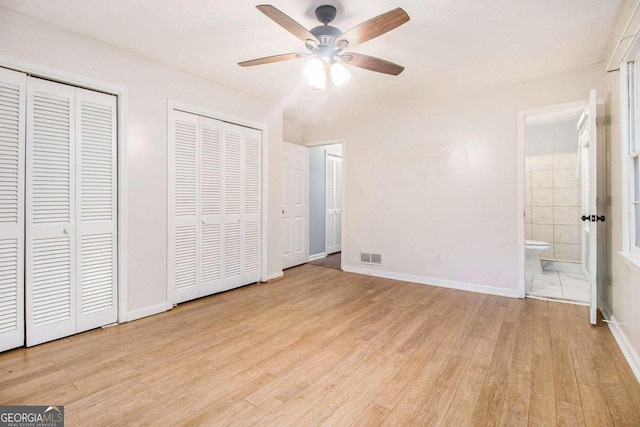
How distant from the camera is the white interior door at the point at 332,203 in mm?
6277

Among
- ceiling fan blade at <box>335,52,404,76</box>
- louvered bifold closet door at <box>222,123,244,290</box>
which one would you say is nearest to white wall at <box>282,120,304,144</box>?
louvered bifold closet door at <box>222,123,244,290</box>

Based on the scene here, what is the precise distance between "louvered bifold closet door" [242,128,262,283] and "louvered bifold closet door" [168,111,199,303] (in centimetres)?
69

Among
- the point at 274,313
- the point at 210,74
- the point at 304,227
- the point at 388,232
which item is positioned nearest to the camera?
the point at 274,313

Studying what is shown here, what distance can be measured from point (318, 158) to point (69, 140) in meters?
4.04

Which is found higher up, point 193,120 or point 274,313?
point 193,120

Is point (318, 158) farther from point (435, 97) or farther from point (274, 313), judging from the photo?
point (274, 313)

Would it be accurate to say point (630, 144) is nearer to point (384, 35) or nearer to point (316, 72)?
point (384, 35)

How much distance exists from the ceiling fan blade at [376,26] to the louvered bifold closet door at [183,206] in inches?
79.6

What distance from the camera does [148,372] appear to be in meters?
2.02

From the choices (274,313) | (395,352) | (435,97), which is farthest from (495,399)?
(435,97)

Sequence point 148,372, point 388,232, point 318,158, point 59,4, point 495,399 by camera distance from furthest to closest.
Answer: point 318,158
point 388,232
point 59,4
point 148,372
point 495,399

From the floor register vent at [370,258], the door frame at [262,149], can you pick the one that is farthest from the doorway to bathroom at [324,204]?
the door frame at [262,149]

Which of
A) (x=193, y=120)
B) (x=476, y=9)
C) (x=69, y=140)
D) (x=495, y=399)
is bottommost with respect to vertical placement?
(x=495, y=399)

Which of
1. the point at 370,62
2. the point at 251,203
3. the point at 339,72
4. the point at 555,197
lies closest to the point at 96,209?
the point at 251,203
